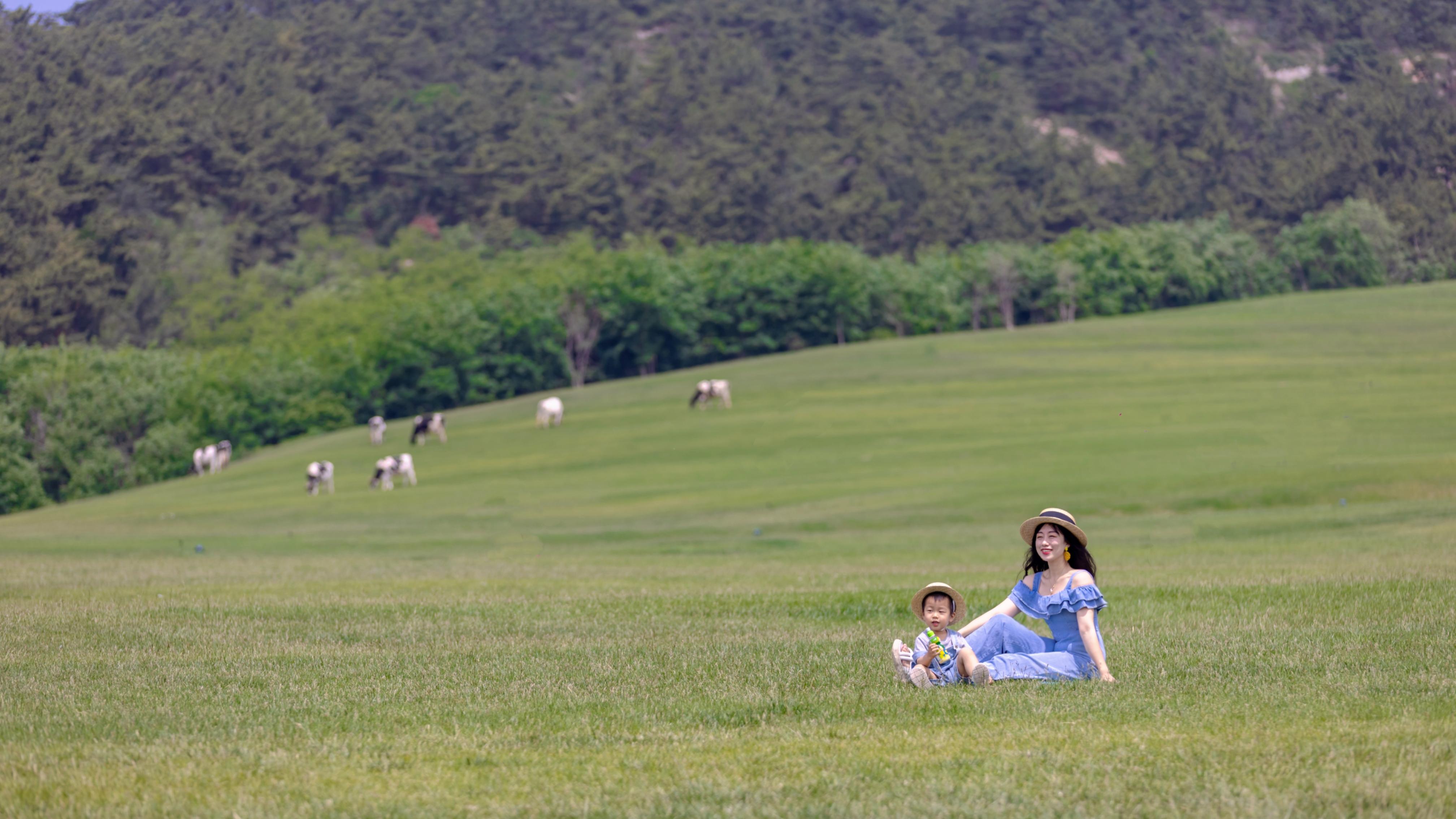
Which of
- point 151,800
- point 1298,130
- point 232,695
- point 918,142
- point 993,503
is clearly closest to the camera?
point 151,800

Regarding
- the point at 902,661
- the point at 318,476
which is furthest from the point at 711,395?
the point at 902,661

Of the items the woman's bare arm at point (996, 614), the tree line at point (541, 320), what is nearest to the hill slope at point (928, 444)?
the tree line at point (541, 320)

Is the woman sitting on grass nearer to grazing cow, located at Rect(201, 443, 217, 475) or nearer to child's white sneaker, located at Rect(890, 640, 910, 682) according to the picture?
child's white sneaker, located at Rect(890, 640, 910, 682)

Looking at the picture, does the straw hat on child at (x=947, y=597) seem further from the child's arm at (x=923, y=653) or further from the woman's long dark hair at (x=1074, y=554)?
the woman's long dark hair at (x=1074, y=554)

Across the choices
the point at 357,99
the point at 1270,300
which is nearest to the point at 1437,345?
the point at 1270,300

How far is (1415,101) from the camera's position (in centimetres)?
10556

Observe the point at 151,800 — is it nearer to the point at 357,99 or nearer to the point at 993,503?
the point at 993,503

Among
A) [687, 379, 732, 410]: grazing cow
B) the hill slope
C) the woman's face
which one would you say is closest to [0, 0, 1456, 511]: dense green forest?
→ the hill slope

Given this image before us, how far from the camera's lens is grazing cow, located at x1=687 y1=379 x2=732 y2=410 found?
6500cm

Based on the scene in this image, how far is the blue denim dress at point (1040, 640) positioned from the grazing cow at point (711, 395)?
53855 millimetres

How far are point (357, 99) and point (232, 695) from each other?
18118cm

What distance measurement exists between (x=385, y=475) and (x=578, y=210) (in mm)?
109101

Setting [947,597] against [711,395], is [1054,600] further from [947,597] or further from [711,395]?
[711,395]

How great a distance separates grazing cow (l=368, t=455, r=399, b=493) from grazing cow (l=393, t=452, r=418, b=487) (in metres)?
0.10
